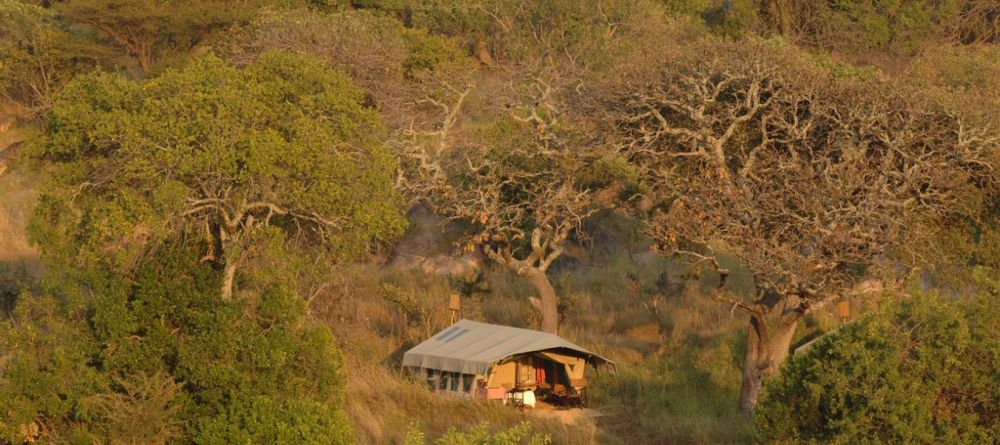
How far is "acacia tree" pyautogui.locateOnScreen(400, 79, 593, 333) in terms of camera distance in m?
27.5

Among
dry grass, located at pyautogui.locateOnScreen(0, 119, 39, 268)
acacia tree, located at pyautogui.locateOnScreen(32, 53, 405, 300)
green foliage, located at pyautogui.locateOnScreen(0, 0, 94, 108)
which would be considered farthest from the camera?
green foliage, located at pyautogui.locateOnScreen(0, 0, 94, 108)

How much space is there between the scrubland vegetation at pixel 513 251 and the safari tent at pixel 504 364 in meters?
0.52

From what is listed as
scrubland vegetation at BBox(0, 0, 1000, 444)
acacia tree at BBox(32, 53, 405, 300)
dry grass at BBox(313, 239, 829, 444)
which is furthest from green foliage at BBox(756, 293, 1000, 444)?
acacia tree at BBox(32, 53, 405, 300)

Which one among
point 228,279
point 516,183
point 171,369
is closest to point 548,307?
point 516,183

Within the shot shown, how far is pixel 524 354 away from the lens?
25750 millimetres

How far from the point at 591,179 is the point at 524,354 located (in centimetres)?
630

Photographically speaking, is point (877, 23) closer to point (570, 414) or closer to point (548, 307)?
point (548, 307)

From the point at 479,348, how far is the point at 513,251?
370cm

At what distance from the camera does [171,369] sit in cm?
2109

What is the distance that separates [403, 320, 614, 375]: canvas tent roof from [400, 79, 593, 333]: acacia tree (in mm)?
1865

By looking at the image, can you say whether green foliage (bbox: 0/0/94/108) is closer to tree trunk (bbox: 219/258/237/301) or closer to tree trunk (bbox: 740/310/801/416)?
tree trunk (bbox: 219/258/237/301)

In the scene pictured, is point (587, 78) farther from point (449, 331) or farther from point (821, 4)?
point (821, 4)

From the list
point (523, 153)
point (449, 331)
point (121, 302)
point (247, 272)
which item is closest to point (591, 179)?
point (523, 153)

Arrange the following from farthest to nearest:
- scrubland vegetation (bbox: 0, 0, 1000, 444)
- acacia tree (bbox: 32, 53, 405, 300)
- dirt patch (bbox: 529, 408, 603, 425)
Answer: dirt patch (bbox: 529, 408, 603, 425)
acacia tree (bbox: 32, 53, 405, 300)
scrubland vegetation (bbox: 0, 0, 1000, 444)
